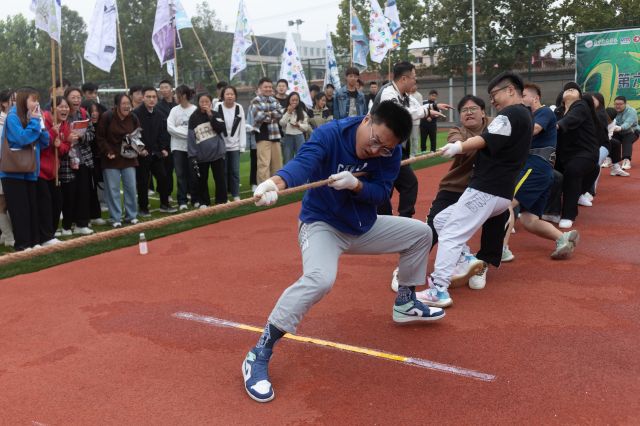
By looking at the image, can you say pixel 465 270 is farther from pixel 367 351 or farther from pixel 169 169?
pixel 169 169

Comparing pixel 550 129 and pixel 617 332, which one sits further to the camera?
pixel 550 129

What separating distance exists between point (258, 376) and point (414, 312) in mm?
1421

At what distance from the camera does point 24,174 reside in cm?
670

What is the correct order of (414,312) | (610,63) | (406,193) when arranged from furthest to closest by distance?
(610,63)
(406,193)
(414,312)

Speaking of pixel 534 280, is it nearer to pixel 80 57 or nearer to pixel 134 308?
pixel 134 308

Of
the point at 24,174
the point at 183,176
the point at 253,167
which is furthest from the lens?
the point at 253,167

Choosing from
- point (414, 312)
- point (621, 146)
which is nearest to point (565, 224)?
point (414, 312)

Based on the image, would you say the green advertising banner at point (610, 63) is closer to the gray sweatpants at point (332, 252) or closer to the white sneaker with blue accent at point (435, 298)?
the white sneaker with blue accent at point (435, 298)

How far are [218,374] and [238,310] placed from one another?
1164 millimetres

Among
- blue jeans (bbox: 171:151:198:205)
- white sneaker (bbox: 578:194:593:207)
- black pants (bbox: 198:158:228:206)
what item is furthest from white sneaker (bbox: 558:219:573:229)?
blue jeans (bbox: 171:151:198:205)

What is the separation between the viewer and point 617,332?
162 inches

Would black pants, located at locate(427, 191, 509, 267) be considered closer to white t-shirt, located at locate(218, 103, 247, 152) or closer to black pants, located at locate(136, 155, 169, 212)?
white t-shirt, located at locate(218, 103, 247, 152)

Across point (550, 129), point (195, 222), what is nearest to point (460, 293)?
point (550, 129)

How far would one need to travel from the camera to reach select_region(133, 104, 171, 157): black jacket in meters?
9.05
